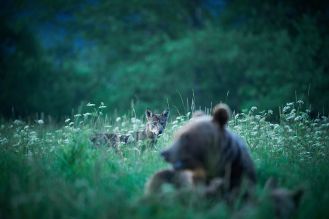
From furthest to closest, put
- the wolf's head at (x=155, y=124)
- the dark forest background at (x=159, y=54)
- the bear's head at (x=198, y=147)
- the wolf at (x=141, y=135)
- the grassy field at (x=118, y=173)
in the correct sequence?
the dark forest background at (x=159, y=54) < the wolf's head at (x=155, y=124) < the wolf at (x=141, y=135) < the bear's head at (x=198, y=147) < the grassy field at (x=118, y=173)

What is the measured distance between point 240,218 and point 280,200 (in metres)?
0.50

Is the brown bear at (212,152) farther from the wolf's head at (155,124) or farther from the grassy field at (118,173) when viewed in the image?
the wolf's head at (155,124)

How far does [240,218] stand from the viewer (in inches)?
167

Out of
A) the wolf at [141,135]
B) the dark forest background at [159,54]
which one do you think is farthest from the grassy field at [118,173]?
the dark forest background at [159,54]

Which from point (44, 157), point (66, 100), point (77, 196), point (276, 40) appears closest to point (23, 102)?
point (66, 100)

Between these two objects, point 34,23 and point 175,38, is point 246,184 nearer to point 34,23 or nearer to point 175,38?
point 175,38

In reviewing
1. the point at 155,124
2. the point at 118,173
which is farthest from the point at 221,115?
the point at 155,124

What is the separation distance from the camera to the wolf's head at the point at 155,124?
10.6 meters

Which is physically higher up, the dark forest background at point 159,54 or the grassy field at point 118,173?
the dark forest background at point 159,54

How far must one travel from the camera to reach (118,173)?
6.20 metres

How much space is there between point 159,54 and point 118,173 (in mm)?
21550

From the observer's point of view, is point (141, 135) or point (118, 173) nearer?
point (118, 173)

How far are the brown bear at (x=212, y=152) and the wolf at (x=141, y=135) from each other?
11.3 feet

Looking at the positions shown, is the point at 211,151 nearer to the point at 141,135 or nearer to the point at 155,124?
the point at 141,135
